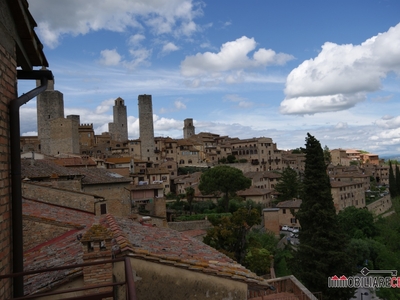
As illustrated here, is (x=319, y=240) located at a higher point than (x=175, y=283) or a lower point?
lower

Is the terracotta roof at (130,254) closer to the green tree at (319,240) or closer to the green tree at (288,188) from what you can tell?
the green tree at (319,240)

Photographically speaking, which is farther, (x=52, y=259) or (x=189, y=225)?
(x=189, y=225)

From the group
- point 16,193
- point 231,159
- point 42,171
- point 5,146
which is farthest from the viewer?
point 231,159

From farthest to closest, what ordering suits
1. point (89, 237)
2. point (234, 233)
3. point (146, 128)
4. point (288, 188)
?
point (146, 128), point (288, 188), point (234, 233), point (89, 237)

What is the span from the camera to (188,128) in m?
133

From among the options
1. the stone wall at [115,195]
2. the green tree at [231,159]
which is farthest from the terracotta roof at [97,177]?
the green tree at [231,159]

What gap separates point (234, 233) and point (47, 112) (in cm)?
5436

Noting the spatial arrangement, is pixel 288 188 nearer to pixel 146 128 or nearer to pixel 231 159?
pixel 231 159

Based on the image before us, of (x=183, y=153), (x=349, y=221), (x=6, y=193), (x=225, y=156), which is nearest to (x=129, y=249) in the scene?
(x=6, y=193)

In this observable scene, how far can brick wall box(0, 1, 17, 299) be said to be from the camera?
3.75m

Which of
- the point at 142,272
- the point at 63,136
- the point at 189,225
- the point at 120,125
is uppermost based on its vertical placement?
the point at 120,125

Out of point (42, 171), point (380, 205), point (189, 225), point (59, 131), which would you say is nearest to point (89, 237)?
point (42, 171)

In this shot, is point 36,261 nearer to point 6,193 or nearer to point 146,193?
point 6,193

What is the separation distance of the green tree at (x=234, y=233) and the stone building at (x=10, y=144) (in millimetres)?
18497
